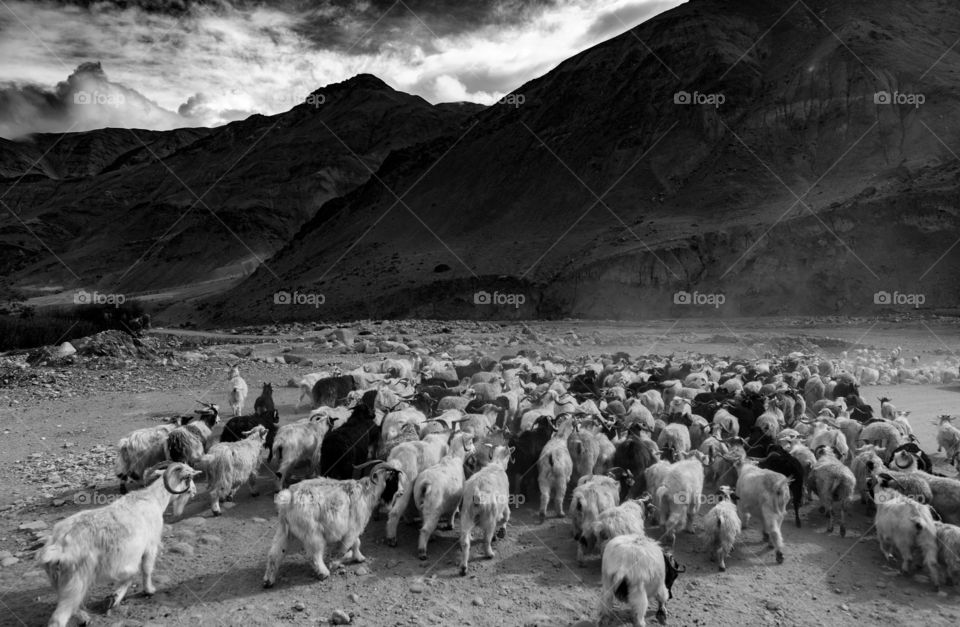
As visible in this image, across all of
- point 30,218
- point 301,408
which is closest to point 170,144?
point 30,218

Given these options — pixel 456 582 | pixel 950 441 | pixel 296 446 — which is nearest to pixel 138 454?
pixel 296 446

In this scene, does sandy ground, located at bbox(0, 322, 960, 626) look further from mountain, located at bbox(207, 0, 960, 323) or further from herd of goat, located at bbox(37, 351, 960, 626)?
mountain, located at bbox(207, 0, 960, 323)

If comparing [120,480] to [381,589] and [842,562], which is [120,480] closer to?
[381,589]

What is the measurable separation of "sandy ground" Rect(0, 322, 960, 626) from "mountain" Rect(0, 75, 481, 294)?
82508 millimetres

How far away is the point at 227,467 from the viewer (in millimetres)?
8711

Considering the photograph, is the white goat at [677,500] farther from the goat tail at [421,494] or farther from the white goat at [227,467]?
the white goat at [227,467]

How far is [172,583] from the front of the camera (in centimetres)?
678

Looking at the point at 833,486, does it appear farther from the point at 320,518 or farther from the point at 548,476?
the point at 320,518

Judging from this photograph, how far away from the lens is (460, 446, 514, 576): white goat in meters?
7.33

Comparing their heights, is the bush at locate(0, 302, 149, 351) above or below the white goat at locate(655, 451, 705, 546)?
above

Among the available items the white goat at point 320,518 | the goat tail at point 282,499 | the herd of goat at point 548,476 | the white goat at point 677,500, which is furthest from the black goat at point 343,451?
the white goat at point 677,500

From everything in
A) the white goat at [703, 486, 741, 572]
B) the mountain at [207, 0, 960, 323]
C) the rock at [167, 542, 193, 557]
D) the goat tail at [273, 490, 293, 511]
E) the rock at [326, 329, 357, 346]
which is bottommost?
the rock at [167, 542, 193, 557]

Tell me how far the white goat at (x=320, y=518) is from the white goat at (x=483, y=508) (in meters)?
1.12

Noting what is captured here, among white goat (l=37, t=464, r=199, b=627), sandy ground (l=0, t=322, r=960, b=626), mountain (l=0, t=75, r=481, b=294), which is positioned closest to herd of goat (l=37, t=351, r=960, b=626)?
white goat (l=37, t=464, r=199, b=627)
